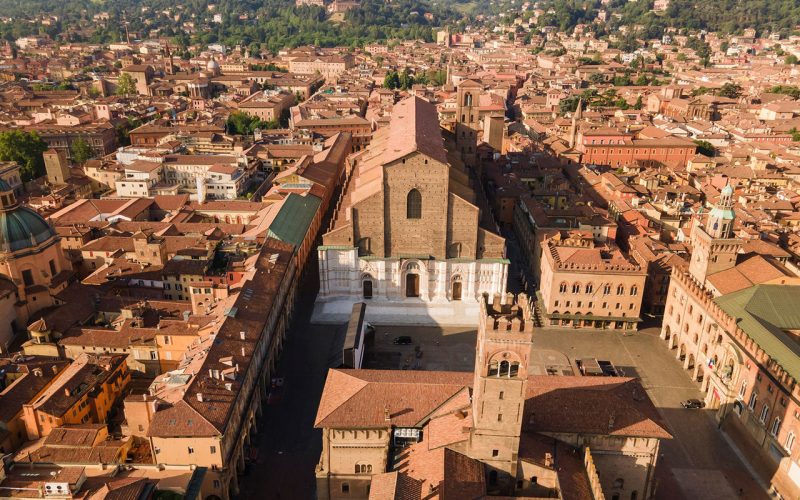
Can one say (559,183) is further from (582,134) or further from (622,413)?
(622,413)

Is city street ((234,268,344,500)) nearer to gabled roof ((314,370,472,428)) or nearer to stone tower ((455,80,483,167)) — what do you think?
gabled roof ((314,370,472,428))

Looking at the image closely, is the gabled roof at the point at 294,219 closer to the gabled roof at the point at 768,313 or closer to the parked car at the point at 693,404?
the parked car at the point at 693,404

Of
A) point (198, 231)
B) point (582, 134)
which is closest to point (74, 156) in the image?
point (198, 231)

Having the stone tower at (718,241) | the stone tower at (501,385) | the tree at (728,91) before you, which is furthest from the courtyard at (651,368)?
the tree at (728,91)

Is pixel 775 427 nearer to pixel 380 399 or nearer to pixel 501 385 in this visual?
pixel 501 385

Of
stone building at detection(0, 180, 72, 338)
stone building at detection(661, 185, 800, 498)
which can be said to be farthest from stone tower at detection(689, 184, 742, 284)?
stone building at detection(0, 180, 72, 338)

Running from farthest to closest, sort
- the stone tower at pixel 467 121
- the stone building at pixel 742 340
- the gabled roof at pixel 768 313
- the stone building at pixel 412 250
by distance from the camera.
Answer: the stone tower at pixel 467 121, the stone building at pixel 412 250, the gabled roof at pixel 768 313, the stone building at pixel 742 340
